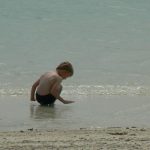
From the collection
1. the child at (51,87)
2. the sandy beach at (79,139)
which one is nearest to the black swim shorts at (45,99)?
the child at (51,87)

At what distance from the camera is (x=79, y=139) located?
561 cm

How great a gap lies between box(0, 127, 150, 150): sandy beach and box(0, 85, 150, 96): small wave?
2420mm

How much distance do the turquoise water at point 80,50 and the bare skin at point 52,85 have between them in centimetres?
17

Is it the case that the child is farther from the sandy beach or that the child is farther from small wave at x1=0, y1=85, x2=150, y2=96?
the sandy beach

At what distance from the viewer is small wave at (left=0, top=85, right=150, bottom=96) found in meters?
8.78

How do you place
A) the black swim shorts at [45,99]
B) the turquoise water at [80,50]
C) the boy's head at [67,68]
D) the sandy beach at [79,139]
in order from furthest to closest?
the turquoise water at [80,50] → the black swim shorts at [45,99] → the boy's head at [67,68] → the sandy beach at [79,139]

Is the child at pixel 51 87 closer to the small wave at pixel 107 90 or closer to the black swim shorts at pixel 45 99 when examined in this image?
the black swim shorts at pixel 45 99

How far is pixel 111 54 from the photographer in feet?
38.7

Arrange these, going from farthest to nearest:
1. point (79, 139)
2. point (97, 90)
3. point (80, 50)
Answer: point (80, 50) → point (97, 90) → point (79, 139)

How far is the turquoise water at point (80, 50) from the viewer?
8773 millimetres

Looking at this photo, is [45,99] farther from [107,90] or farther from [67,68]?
[107,90]

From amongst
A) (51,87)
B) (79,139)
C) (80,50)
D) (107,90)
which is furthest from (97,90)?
(79,139)

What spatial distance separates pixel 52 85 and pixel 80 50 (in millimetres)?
4038

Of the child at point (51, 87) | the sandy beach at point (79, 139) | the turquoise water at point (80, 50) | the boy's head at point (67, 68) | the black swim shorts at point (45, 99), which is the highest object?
the turquoise water at point (80, 50)
